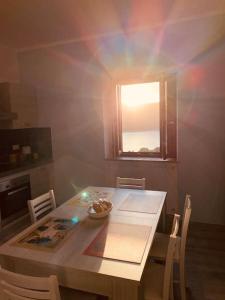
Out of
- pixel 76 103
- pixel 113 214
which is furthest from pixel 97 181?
pixel 113 214

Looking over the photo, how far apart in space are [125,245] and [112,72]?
248 cm

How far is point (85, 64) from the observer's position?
340 centimetres

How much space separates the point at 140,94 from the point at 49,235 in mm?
2443

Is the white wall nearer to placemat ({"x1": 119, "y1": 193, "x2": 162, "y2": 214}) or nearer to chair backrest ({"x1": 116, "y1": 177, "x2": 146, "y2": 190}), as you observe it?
chair backrest ({"x1": 116, "y1": 177, "x2": 146, "y2": 190})

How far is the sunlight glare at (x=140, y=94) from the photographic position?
10.9 feet

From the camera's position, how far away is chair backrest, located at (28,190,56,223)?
1.99m

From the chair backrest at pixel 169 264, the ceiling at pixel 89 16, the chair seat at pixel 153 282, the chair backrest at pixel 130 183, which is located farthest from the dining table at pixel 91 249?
the ceiling at pixel 89 16

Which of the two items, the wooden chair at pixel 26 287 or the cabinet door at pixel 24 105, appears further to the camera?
the cabinet door at pixel 24 105

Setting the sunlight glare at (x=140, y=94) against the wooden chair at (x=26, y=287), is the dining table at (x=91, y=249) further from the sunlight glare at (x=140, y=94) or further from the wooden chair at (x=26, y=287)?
the sunlight glare at (x=140, y=94)

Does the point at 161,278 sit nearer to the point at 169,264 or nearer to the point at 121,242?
the point at 169,264

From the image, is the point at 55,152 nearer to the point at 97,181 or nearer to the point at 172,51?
the point at 97,181

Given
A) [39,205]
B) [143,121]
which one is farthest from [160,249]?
[143,121]

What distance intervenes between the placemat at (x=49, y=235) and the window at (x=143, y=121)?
184 centimetres

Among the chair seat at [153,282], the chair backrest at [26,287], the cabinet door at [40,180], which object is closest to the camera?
the chair backrest at [26,287]
